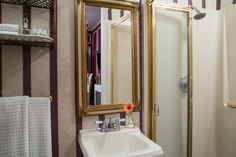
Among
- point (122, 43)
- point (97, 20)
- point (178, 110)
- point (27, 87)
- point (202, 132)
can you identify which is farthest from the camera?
point (202, 132)

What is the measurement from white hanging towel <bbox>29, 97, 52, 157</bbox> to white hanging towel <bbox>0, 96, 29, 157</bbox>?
0.05 m

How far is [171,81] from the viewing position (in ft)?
5.66

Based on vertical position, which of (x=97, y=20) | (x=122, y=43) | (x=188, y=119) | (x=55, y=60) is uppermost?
(x=97, y=20)

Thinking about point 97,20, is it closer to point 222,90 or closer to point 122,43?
point 122,43

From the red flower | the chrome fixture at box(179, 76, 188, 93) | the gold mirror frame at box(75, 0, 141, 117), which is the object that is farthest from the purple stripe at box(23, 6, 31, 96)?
the chrome fixture at box(179, 76, 188, 93)

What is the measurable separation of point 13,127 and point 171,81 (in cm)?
123

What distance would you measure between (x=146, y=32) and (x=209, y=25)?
27.5 inches

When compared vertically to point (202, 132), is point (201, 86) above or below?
above

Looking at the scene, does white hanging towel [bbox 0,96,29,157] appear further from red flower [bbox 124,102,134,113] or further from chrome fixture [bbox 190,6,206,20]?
chrome fixture [bbox 190,6,206,20]

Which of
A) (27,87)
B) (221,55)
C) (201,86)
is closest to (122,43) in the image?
(27,87)

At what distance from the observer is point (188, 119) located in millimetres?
1779

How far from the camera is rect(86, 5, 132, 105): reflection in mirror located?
1418 mm

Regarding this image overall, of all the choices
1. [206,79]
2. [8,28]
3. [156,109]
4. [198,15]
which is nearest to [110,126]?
[156,109]

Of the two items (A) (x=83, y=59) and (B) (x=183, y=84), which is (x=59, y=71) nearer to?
(A) (x=83, y=59)
